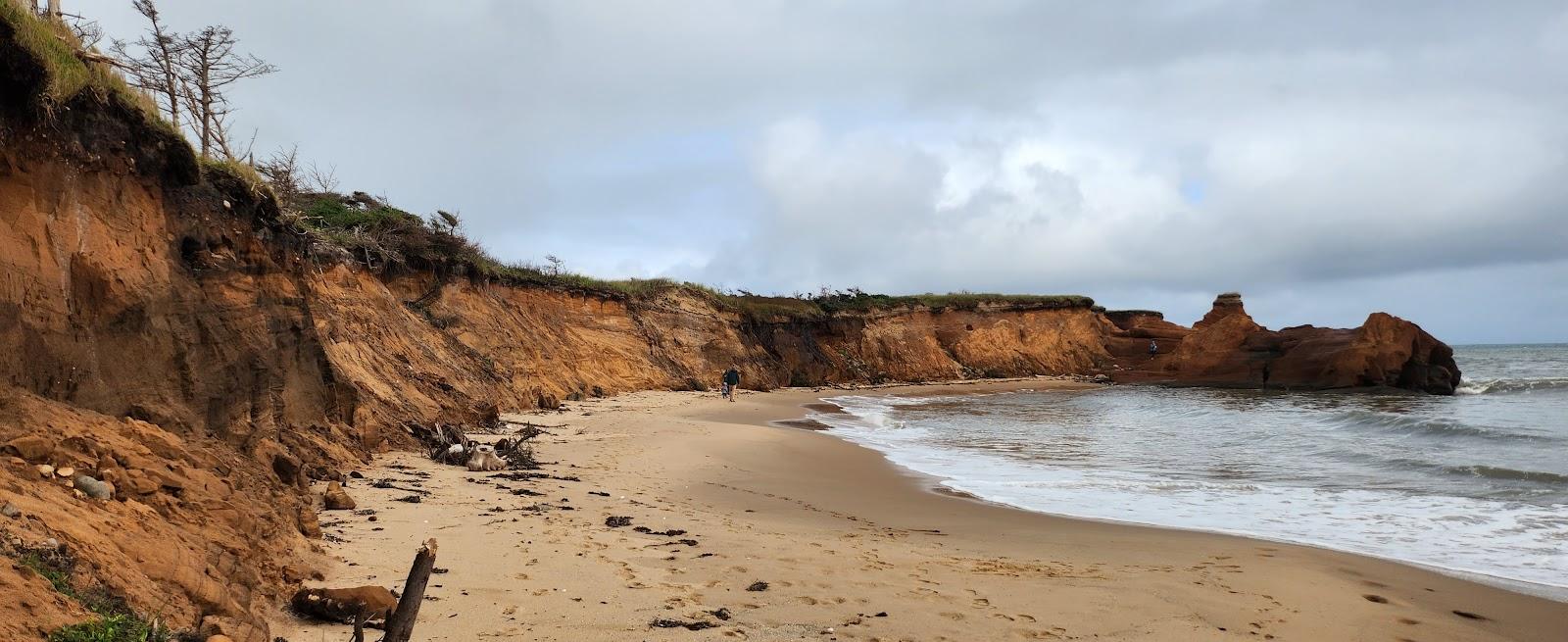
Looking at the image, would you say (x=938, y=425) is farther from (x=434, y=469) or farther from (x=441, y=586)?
(x=441, y=586)

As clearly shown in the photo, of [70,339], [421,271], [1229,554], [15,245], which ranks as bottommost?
[1229,554]

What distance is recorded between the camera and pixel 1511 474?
34.8ft

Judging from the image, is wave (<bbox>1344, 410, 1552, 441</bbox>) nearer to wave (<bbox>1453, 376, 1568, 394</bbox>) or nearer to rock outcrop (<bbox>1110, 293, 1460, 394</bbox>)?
rock outcrop (<bbox>1110, 293, 1460, 394</bbox>)

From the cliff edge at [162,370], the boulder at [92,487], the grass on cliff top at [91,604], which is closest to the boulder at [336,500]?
the cliff edge at [162,370]

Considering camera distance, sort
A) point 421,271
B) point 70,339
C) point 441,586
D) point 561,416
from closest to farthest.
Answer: point 441,586 → point 70,339 → point 561,416 → point 421,271

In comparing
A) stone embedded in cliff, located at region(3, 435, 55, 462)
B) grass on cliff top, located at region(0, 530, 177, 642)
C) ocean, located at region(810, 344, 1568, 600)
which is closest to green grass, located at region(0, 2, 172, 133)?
stone embedded in cliff, located at region(3, 435, 55, 462)

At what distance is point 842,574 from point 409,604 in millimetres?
2989

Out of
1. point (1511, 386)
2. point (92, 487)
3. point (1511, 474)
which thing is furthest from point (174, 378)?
point (1511, 386)

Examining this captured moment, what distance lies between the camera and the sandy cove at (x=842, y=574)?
4.45m

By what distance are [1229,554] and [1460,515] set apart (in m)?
3.57

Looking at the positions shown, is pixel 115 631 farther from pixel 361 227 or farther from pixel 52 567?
pixel 361 227

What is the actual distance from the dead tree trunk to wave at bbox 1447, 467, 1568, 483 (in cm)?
1249

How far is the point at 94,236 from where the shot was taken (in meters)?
5.45

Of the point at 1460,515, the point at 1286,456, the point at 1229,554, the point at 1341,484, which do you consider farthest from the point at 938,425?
the point at 1229,554
